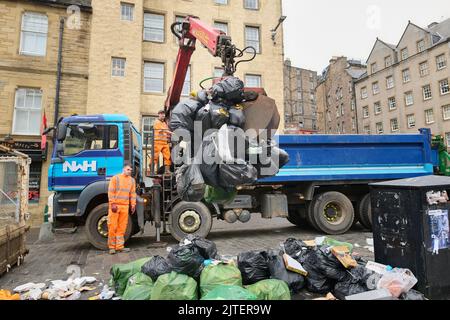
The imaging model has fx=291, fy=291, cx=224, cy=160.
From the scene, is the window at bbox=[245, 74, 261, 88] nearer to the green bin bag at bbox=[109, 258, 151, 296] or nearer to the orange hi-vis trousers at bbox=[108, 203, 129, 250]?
the orange hi-vis trousers at bbox=[108, 203, 129, 250]

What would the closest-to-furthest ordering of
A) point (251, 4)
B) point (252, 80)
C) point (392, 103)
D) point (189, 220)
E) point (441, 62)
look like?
point (189, 220) → point (252, 80) → point (251, 4) → point (441, 62) → point (392, 103)

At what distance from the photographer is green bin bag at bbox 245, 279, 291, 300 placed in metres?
3.01

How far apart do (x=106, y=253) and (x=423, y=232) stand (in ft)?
18.0

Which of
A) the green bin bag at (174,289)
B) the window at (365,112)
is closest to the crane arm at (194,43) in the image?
the green bin bag at (174,289)

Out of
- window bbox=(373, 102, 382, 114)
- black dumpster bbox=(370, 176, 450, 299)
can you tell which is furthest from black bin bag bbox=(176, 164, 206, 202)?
window bbox=(373, 102, 382, 114)

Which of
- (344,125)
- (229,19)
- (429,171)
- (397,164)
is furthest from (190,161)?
(344,125)

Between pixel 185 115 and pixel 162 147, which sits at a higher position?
pixel 162 147

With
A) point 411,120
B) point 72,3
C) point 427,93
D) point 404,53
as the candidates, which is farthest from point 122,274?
point 404,53

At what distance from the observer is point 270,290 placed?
10.0ft

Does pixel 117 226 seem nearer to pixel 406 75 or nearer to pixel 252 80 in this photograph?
pixel 252 80

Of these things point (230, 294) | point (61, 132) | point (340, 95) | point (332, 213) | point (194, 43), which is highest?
point (340, 95)

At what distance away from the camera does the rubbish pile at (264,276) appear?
2.96 m

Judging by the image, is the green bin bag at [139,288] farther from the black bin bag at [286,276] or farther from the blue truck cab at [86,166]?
the blue truck cab at [86,166]

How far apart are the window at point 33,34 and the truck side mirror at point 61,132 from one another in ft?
27.9
